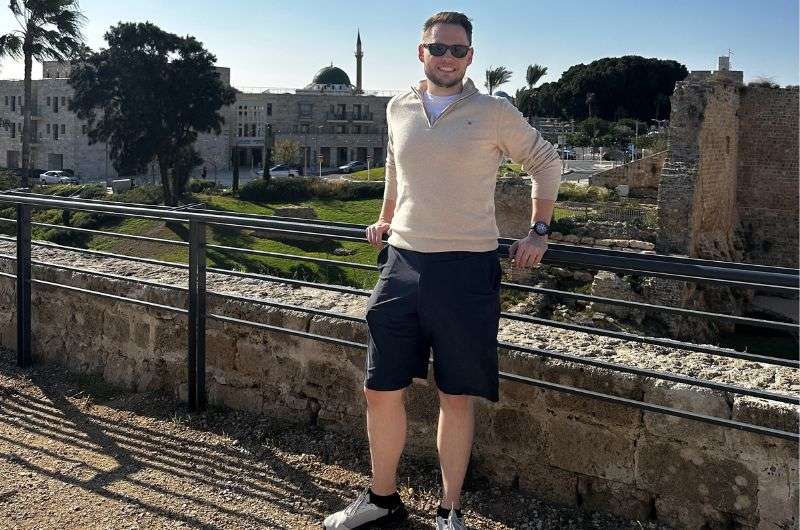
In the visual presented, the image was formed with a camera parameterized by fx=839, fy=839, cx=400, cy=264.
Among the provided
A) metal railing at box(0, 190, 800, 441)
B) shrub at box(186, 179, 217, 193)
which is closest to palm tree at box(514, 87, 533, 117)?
shrub at box(186, 179, 217, 193)

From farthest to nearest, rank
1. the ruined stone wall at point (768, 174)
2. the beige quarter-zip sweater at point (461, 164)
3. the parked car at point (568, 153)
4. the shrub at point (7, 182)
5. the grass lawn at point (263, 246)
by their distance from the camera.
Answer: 1. the parked car at point (568, 153)
2. the shrub at point (7, 182)
3. the ruined stone wall at point (768, 174)
4. the grass lawn at point (263, 246)
5. the beige quarter-zip sweater at point (461, 164)

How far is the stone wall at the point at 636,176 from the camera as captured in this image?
23627 mm

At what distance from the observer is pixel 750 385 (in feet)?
9.74

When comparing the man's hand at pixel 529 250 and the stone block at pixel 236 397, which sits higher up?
the man's hand at pixel 529 250

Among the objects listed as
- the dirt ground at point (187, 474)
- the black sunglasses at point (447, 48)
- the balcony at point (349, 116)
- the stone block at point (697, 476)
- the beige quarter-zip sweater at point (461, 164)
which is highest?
the balcony at point (349, 116)

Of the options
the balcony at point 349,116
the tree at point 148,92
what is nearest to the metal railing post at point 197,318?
the tree at point 148,92

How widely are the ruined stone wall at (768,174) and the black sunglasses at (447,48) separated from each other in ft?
72.0

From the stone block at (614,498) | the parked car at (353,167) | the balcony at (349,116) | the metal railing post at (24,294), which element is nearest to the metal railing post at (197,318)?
the metal railing post at (24,294)

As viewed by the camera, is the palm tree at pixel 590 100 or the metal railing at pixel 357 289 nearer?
the metal railing at pixel 357 289

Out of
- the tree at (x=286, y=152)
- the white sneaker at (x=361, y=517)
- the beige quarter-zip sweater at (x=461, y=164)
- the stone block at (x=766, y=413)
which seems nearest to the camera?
the beige quarter-zip sweater at (x=461, y=164)

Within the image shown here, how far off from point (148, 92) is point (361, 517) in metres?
30.7

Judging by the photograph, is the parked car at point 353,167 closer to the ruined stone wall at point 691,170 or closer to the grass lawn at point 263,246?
the grass lawn at point 263,246

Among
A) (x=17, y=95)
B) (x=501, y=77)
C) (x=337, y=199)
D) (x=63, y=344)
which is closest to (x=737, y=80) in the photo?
(x=337, y=199)

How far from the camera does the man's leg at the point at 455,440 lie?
9.32 feet
